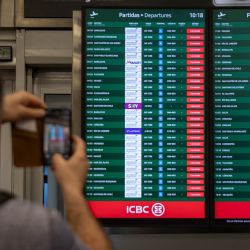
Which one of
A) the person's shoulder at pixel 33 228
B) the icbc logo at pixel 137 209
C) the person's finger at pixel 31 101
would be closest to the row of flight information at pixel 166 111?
the icbc logo at pixel 137 209

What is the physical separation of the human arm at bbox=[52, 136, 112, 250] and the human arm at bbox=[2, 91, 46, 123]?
138mm

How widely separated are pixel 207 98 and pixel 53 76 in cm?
116

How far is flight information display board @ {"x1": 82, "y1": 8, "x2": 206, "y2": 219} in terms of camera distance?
100 inches

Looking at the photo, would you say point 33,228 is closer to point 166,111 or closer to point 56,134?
point 56,134

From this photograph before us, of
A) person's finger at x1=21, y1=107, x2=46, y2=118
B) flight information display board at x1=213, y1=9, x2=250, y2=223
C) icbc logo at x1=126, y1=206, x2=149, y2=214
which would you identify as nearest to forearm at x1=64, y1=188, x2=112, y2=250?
person's finger at x1=21, y1=107, x2=46, y2=118

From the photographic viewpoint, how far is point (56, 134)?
142 centimetres

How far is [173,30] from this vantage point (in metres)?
2.62

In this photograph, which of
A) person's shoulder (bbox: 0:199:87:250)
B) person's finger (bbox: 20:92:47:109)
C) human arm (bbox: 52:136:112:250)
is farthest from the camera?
person's finger (bbox: 20:92:47:109)

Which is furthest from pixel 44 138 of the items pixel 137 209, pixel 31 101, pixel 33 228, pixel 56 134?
pixel 137 209

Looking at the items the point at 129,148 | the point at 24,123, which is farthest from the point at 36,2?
the point at 24,123

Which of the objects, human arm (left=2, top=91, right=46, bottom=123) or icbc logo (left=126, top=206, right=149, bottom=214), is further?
icbc logo (left=126, top=206, right=149, bottom=214)

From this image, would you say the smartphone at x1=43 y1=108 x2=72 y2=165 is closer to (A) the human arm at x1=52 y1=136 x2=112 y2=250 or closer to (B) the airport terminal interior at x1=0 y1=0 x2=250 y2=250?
(A) the human arm at x1=52 y1=136 x2=112 y2=250

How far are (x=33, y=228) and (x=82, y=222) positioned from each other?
0.24 m

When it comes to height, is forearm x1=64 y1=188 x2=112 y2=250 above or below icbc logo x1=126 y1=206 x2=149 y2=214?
above
